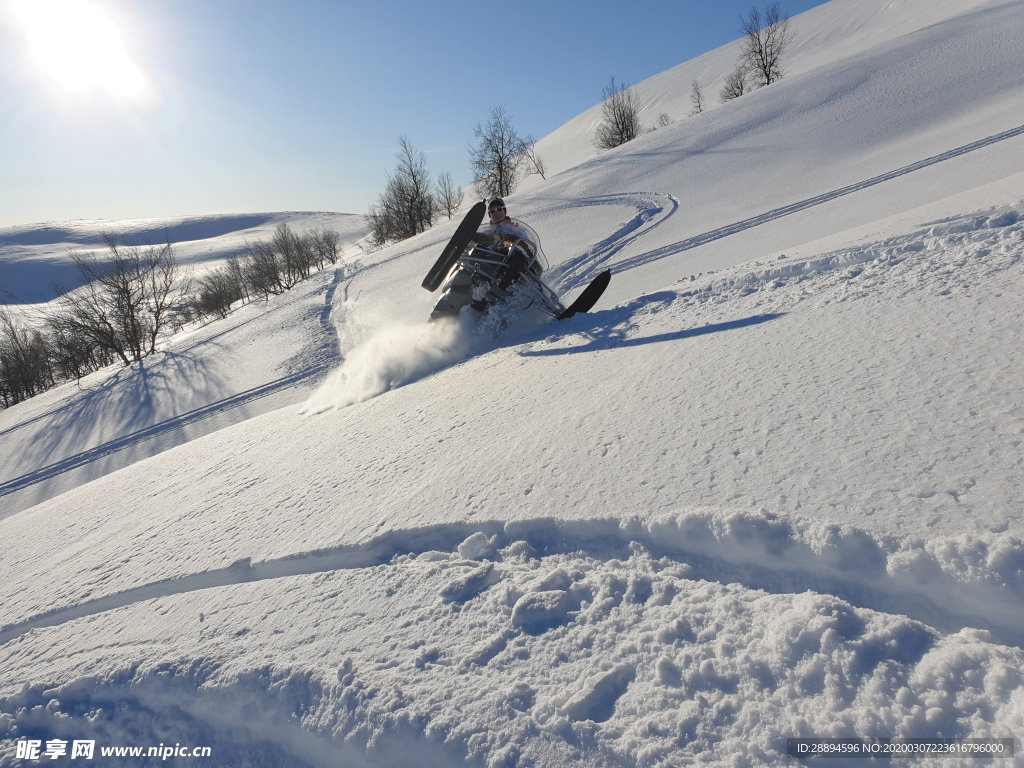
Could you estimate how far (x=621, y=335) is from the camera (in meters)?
4.68

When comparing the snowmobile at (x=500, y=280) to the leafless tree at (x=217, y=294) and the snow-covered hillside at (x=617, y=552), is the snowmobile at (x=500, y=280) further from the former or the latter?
the leafless tree at (x=217, y=294)

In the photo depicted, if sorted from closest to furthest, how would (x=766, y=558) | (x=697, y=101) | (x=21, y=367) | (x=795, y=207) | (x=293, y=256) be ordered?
(x=766, y=558), (x=795, y=207), (x=21, y=367), (x=293, y=256), (x=697, y=101)

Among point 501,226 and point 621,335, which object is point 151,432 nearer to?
point 501,226

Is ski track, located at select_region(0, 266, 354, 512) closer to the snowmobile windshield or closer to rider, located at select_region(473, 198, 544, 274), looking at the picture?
rider, located at select_region(473, 198, 544, 274)

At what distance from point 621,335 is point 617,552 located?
2.96m

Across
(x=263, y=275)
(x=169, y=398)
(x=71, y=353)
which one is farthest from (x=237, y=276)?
(x=169, y=398)

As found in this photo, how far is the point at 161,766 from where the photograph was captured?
1.95 m

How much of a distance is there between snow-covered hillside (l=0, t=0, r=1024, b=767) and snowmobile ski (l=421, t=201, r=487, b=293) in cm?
280

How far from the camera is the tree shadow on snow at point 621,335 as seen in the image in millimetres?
3747

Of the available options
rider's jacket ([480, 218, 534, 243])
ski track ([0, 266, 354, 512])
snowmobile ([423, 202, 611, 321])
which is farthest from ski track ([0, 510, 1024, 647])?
ski track ([0, 266, 354, 512])

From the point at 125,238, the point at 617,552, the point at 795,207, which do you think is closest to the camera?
the point at 617,552

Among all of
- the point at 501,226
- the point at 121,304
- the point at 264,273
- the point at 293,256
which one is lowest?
the point at 501,226

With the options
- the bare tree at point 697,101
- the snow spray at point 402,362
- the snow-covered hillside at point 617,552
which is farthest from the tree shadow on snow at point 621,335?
the bare tree at point 697,101

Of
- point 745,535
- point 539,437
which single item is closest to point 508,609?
point 745,535
